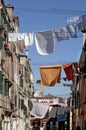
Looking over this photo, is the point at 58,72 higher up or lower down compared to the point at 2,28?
lower down

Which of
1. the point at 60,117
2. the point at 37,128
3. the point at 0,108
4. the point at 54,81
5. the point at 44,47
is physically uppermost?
the point at 44,47

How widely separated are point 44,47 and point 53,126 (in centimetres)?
7246

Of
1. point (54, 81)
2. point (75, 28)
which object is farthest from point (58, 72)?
point (75, 28)

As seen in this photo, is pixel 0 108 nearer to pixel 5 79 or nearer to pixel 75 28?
pixel 5 79

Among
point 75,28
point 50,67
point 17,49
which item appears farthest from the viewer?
point 17,49

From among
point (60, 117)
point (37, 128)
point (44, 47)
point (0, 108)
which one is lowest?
point (37, 128)

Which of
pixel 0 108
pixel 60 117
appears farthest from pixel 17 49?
pixel 60 117

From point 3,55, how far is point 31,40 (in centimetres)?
933

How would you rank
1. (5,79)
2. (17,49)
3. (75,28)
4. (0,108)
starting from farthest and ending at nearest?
(17,49), (5,79), (0,108), (75,28)

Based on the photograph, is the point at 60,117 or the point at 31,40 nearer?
→ the point at 31,40

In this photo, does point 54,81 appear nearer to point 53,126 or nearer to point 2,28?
point 2,28

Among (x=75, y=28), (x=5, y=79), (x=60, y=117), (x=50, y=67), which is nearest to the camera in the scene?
(x=75, y=28)

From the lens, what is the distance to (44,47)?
90.1 feet

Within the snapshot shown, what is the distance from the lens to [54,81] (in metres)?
33.5
